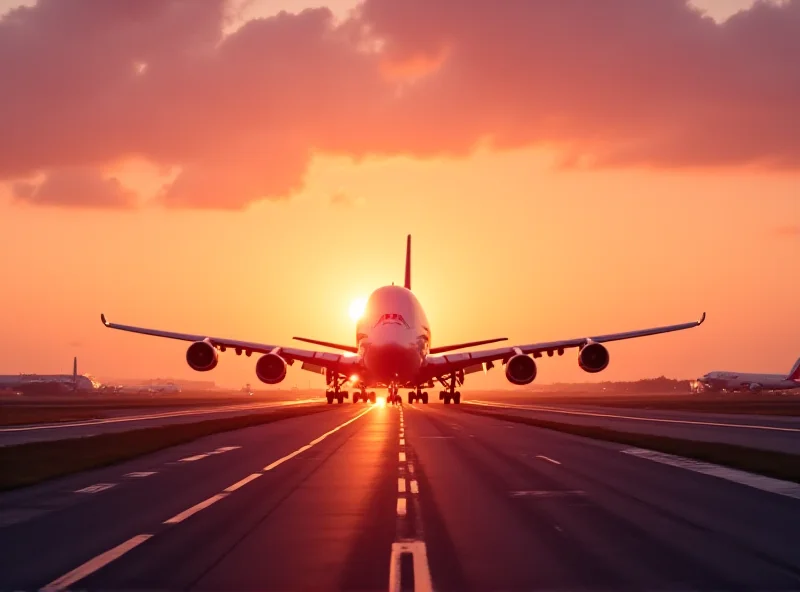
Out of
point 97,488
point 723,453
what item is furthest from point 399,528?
point 723,453

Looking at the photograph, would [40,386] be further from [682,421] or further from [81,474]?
[81,474]

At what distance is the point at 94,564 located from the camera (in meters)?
10.7

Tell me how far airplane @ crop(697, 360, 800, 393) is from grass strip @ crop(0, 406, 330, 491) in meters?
107

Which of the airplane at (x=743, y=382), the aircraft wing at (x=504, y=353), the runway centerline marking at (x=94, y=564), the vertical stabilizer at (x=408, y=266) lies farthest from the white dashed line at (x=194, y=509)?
the airplane at (x=743, y=382)

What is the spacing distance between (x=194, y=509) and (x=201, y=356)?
4430 centimetres

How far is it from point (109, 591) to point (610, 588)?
16.4 ft

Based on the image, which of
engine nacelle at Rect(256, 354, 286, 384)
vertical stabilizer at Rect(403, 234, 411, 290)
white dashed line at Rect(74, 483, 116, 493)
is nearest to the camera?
white dashed line at Rect(74, 483, 116, 493)

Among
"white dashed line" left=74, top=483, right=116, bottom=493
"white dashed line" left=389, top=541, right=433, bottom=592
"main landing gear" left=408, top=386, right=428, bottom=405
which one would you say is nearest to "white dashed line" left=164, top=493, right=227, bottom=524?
"white dashed line" left=74, top=483, right=116, bottom=493

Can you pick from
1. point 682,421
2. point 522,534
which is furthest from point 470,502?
point 682,421

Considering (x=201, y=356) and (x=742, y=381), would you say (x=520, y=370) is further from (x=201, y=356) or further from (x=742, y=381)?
(x=742, y=381)

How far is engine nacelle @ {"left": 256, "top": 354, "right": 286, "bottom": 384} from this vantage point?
6116 cm

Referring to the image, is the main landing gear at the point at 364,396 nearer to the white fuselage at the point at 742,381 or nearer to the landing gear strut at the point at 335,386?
the landing gear strut at the point at 335,386

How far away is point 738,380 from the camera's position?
133 metres

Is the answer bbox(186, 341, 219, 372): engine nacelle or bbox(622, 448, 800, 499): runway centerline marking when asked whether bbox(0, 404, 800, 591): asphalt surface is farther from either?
bbox(186, 341, 219, 372): engine nacelle
